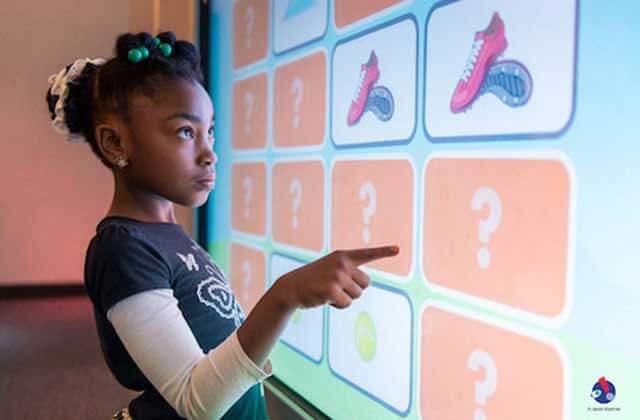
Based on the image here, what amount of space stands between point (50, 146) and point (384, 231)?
10.8ft

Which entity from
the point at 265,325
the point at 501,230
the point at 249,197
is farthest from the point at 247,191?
the point at 265,325

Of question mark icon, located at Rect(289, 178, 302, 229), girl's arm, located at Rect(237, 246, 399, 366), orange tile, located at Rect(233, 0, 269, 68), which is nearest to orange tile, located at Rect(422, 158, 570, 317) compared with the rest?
girl's arm, located at Rect(237, 246, 399, 366)

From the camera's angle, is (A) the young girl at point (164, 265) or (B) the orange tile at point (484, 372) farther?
(B) the orange tile at point (484, 372)

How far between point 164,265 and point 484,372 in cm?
47

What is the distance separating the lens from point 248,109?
1819 mm

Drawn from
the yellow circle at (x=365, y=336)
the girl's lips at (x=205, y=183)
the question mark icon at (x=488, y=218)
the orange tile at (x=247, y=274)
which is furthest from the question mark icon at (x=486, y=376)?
the orange tile at (x=247, y=274)

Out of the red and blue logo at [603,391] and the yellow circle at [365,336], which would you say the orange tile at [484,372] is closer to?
the red and blue logo at [603,391]

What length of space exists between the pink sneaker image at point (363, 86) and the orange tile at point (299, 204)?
176 mm

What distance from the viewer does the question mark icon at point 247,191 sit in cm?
180

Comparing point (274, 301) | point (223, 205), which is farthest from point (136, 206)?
point (223, 205)

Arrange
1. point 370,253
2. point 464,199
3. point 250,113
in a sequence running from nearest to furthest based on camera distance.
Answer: point 370,253, point 464,199, point 250,113

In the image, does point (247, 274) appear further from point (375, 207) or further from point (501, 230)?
point (501, 230)

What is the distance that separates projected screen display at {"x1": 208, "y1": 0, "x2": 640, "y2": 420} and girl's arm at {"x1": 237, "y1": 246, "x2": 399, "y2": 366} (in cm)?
28

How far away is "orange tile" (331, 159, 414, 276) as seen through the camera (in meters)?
1.10
